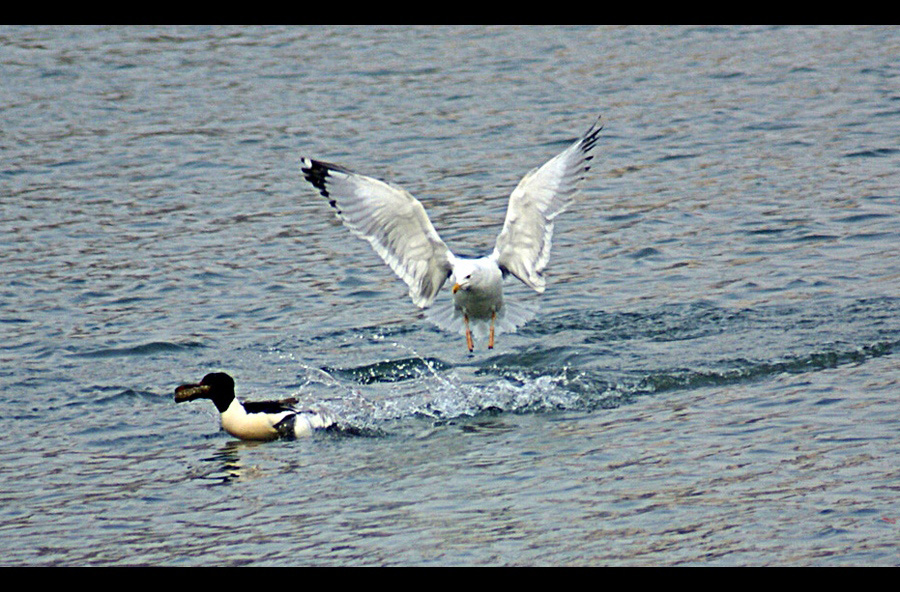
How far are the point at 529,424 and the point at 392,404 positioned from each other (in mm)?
1081

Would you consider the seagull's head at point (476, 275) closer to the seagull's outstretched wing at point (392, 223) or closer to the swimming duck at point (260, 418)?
the seagull's outstretched wing at point (392, 223)

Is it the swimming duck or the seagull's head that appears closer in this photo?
the swimming duck

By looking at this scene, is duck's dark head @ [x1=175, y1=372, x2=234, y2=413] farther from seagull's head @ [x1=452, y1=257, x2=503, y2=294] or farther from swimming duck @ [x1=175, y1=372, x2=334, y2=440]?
seagull's head @ [x1=452, y1=257, x2=503, y2=294]

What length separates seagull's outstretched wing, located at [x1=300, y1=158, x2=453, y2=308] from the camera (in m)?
10.2

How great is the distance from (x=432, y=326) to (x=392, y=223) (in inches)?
63.1

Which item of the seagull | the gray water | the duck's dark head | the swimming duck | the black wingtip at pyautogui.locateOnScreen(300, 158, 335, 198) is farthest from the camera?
the black wingtip at pyautogui.locateOnScreen(300, 158, 335, 198)

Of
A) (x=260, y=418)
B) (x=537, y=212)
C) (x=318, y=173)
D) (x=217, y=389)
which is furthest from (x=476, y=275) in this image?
(x=217, y=389)

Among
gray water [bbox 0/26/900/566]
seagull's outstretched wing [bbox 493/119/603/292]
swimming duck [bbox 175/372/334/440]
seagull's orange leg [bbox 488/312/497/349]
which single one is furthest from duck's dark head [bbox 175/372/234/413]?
seagull's outstretched wing [bbox 493/119/603/292]

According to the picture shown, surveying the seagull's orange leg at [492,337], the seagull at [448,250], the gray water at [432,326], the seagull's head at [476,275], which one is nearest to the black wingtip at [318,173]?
the seagull at [448,250]

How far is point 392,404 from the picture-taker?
981cm

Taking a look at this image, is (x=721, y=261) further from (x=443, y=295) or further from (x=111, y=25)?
(x=111, y=25)

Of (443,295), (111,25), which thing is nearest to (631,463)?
(443,295)

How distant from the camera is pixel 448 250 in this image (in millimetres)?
10422

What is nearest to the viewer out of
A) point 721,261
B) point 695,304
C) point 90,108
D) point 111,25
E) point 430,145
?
point 695,304
